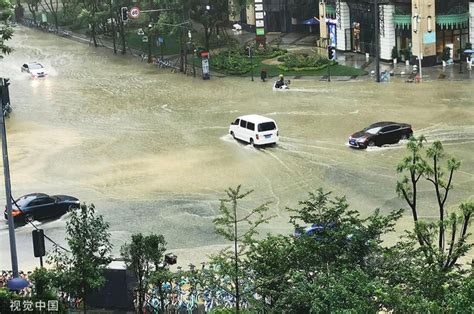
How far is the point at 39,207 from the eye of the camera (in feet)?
116

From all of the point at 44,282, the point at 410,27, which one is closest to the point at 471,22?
the point at 410,27

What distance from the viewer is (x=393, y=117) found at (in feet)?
165

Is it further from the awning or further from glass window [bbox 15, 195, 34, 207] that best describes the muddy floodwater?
the awning

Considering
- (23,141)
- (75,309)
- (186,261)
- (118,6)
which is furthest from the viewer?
(118,6)

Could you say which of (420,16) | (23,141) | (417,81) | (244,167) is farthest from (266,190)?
(420,16)

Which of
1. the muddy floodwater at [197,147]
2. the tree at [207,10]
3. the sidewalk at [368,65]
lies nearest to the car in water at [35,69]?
the muddy floodwater at [197,147]

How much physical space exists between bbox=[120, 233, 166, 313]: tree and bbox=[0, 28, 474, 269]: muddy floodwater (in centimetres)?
908

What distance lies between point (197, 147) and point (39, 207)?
12.7 m

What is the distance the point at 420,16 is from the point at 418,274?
51670 millimetres

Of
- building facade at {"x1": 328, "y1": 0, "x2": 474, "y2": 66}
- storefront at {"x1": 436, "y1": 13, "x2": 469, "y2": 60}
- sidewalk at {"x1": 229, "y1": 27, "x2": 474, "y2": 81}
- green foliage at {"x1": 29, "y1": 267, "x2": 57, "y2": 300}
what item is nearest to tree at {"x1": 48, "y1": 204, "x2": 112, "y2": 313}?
green foliage at {"x1": 29, "y1": 267, "x2": 57, "y2": 300}

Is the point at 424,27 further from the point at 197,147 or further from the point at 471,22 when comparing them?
the point at 197,147

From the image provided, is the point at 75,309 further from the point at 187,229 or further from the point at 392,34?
the point at 392,34

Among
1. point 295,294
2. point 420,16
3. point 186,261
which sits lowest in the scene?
point 186,261

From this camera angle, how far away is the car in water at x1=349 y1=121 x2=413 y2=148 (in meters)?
43.8
